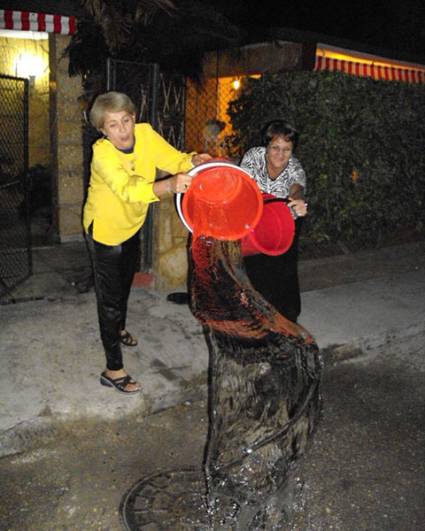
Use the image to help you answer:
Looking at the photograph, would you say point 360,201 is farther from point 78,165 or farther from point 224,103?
point 224,103

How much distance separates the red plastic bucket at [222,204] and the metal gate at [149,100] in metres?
2.30

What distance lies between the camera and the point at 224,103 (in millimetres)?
14172

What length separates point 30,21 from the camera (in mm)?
7426

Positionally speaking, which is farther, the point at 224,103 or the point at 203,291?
the point at 224,103

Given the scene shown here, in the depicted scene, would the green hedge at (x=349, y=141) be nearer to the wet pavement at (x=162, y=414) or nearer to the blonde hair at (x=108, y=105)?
the wet pavement at (x=162, y=414)

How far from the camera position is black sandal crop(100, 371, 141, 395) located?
3.88 meters

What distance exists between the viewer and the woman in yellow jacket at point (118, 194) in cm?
322

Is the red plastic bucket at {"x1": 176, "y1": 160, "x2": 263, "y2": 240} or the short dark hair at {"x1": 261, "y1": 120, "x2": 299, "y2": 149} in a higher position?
the short dark hair at {"x1": 261, "y1": 120, "x2": 299, "y2": 149}

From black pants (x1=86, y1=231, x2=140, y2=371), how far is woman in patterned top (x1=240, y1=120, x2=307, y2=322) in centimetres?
115

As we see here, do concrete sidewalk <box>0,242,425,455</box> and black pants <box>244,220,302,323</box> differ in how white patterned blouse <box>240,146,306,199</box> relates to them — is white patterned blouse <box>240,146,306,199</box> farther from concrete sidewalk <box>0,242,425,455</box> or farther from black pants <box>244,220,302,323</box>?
concrete sidewalk <box>0,242,425,455</box>

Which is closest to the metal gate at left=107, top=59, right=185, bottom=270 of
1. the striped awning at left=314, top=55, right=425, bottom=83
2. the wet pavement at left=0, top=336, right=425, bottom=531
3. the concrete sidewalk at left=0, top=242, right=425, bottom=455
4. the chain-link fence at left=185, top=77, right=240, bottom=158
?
the concrete sidewalk at left=0, top=242, right=425, bottom=455

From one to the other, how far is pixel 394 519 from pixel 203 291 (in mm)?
3082

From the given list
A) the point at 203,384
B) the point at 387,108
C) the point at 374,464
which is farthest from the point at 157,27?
the point at 374,464

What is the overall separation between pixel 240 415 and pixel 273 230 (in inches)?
55.8
